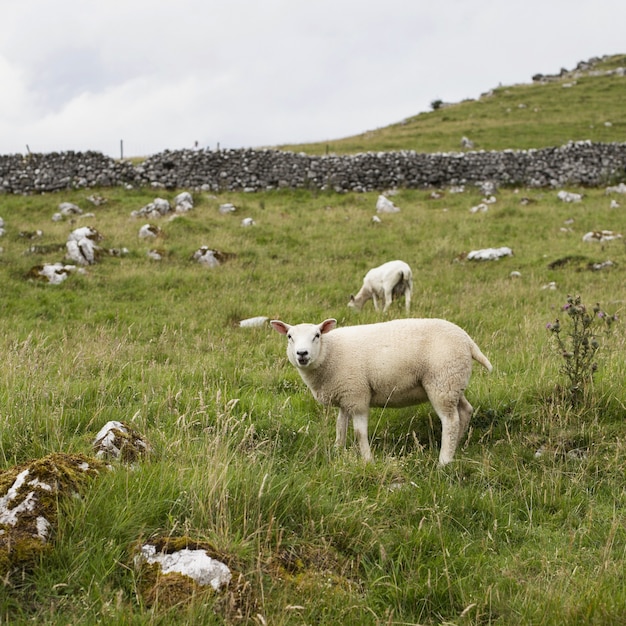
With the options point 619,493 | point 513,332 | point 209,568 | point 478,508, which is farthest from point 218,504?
point 513,332

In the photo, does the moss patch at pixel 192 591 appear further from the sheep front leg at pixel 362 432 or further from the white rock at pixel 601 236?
the white rock at pixel 601 236

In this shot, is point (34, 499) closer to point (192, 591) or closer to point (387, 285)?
point (192, 591)

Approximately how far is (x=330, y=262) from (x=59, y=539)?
12.8 metres

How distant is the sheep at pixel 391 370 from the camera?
16.6 ft

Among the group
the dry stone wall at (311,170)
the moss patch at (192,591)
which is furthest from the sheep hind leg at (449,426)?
the dry stone wall at (311,170)

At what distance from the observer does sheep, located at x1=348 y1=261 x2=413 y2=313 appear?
11.4m

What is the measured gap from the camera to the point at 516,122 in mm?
38531

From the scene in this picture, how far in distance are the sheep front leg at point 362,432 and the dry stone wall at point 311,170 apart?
21413mm

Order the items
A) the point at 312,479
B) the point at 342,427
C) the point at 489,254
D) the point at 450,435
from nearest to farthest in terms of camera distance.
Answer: the point at 312,479 → the point at 450,435 → the point at 342,427 → the point at 489,254

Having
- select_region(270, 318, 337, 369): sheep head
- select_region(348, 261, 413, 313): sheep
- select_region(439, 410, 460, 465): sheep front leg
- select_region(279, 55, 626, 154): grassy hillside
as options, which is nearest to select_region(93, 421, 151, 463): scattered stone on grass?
select_region(270, 318, 337, 369): sheep head

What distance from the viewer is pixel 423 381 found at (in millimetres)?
5184

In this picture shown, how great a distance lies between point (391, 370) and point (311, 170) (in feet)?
73.6

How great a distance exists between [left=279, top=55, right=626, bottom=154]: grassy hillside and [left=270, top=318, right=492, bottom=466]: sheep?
29.1m

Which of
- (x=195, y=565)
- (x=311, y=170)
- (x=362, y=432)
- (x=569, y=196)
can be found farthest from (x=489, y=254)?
(x=195, y=565)
